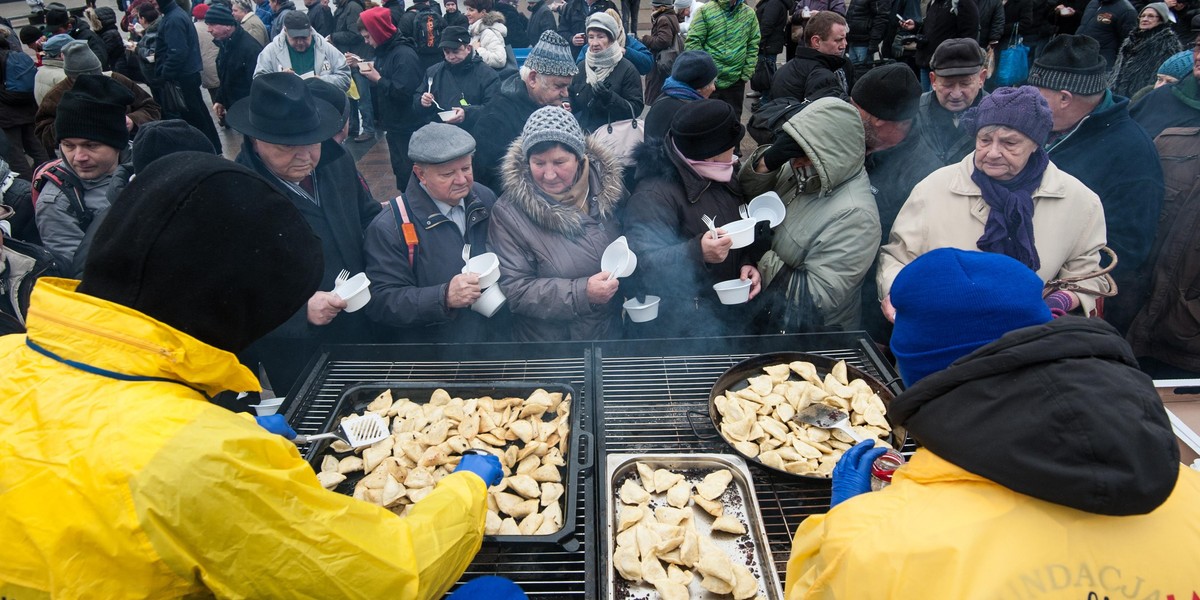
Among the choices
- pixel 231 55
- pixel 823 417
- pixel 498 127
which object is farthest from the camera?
pixel 231 55

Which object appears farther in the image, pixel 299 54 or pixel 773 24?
pixel 773 24

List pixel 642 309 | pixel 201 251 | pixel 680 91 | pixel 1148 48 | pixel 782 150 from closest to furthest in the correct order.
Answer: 1. pixel 201 251
2. pixel 642 309
3. pixel 782 150
4. pixel 680 91
5. pixel 1148 48

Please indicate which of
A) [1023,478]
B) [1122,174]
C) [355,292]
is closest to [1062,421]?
[1023,478]

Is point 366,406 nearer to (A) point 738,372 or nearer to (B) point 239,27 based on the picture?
(A) point 738,372

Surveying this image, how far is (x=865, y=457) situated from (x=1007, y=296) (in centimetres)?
77

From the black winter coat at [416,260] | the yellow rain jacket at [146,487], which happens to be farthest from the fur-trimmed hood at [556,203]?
the yellow rain jacket at [146,487]

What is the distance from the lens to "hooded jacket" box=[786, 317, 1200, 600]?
3.60ft

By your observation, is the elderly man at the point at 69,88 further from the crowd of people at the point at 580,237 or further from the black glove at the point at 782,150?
the black glove at the point at 782,150

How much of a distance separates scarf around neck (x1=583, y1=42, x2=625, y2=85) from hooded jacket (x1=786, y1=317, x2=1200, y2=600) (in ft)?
17.2

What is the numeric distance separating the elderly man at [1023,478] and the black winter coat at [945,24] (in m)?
7.86

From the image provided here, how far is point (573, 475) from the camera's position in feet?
7.78

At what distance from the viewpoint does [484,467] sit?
2039mm

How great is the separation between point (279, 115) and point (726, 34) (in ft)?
18.3

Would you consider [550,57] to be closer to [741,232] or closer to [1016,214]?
[741,232]
